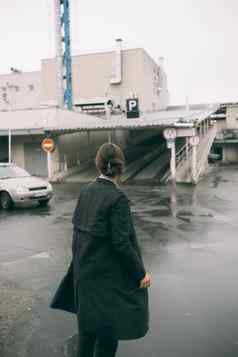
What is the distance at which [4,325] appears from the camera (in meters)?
4.47

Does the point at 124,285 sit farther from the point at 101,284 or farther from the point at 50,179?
the point at 50,179

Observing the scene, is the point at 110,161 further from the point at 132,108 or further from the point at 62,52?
the point at 62,52

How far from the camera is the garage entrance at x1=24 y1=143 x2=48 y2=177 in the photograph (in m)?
26.5

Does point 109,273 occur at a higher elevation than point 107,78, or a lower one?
lower

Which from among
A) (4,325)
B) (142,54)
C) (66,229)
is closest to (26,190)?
(66,229)

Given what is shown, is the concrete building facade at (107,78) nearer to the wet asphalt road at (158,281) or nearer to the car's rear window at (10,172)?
the car's rear window at (10,172)

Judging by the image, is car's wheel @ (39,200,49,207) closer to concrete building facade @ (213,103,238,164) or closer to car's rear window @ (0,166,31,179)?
car's rear window @ (0,166,31,179)

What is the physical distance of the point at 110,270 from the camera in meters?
2.88

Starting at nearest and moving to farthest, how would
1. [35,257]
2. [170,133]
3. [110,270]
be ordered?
1. [110,270]
2. [35,257]
3. [170,133]

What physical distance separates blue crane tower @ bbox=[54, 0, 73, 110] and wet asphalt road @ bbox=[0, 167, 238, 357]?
28.3 m

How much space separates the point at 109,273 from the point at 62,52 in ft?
126

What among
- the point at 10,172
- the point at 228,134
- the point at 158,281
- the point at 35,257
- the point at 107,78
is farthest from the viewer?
the point at 107,78

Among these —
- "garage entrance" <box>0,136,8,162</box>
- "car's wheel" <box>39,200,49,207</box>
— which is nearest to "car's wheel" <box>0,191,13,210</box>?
"car's wheel" <box>39,200,49,207</box>

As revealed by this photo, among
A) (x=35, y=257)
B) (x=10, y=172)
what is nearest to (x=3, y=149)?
(x=10, y=172)
